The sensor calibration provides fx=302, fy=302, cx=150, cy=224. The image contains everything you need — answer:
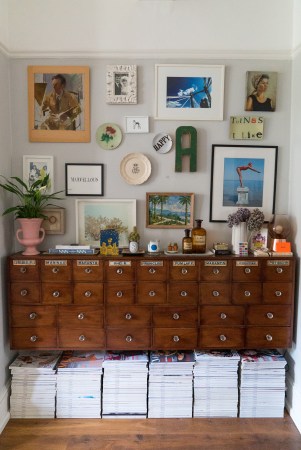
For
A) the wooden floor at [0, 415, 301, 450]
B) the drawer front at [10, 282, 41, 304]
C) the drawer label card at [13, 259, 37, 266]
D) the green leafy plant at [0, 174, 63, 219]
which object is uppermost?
the green leafy plant at [0, 174, 63, 219]

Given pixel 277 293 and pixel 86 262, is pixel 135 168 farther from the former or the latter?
pixel 277 293

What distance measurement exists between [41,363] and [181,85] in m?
2.28

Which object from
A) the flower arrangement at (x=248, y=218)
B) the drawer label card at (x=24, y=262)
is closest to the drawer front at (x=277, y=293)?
the flower arrangement at (x=248, y=218)

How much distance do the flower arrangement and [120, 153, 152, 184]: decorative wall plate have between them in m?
0.71

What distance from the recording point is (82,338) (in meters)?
2.09

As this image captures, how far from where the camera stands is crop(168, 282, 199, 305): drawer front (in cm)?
207

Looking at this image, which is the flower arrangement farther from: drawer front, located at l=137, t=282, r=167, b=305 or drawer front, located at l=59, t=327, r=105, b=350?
drawer front, located at l=59, t=327, r=105, b=350

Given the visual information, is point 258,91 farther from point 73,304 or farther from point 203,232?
point 73,304

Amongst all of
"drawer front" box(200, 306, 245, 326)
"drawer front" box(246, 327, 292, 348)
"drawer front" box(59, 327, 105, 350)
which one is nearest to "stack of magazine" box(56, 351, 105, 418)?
"drawer front" box(59, 327, 105, 350)

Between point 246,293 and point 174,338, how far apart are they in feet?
1.93

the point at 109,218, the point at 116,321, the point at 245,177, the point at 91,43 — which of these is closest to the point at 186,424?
the point at 116,321

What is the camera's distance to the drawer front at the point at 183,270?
2.06 metres

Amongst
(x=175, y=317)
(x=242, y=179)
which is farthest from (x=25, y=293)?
(x=242, y=179)

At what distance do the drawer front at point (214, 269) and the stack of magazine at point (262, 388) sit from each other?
651mm
